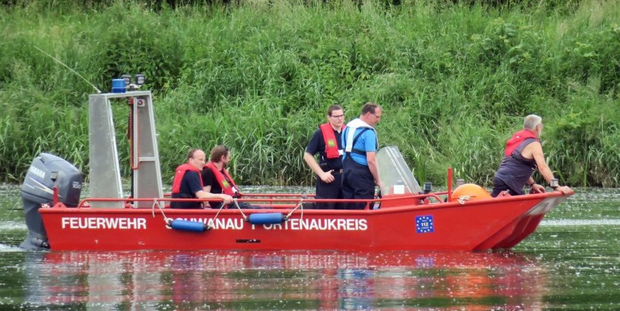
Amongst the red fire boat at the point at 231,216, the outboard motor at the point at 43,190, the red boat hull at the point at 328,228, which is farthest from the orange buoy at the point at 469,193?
the outboard motor at the point at 43,190

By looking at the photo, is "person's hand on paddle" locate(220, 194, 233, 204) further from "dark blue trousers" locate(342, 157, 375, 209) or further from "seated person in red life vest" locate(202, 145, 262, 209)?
"dark blue trousers" locate(342, 157, 375, 209)

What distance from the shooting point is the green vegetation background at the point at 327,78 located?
21.4m

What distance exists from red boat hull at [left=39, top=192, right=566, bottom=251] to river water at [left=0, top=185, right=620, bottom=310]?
0.46 ft

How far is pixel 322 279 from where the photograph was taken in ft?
37.3

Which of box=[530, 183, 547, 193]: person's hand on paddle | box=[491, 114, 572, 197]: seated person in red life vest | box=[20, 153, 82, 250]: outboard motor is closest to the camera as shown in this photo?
box=[491, 114, 572, 197]: seated person in red life vest

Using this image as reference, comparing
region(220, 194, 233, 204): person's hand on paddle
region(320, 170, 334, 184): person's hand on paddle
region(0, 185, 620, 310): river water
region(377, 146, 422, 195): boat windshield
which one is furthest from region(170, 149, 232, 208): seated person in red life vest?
region(377, 146, 422, 195): boat windshield

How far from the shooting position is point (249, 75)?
2458 centimetres

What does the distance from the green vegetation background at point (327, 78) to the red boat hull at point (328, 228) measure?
757cm

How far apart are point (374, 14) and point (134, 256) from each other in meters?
14.4

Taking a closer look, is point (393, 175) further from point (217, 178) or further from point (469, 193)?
point (217, 178)

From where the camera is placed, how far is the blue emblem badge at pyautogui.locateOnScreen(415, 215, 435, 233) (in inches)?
512

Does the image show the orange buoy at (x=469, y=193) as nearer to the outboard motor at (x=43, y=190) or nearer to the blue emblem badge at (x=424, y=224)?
the blue emblem badge at (x=424, y=224)

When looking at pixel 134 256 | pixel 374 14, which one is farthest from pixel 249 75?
pixel 134 256

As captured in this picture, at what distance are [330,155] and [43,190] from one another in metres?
3.01
